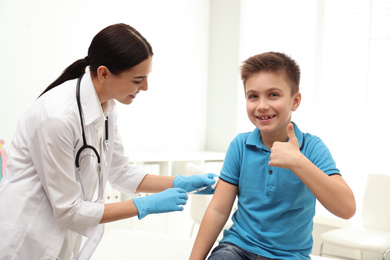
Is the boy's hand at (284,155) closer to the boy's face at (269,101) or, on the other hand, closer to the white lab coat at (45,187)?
the boy's face at (269,101)

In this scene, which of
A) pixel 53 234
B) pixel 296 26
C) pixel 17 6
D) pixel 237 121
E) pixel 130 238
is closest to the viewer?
pixel 53 234

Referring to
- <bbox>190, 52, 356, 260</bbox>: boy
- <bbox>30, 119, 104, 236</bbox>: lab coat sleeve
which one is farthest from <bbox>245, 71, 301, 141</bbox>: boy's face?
<bbox>30, 119, 104, 236</bbox>: lab coat sleeve

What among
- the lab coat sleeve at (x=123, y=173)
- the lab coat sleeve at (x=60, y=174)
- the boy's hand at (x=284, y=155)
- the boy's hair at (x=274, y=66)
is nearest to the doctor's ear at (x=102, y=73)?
the lab coat sleeve at (x=60, y=174)

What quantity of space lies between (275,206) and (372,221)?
5.48 feet

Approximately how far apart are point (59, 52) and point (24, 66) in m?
0.29

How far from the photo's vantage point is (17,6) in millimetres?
2551

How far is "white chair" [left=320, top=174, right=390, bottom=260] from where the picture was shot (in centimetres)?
241

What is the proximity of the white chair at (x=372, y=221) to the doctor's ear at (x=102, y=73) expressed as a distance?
1.69 metres

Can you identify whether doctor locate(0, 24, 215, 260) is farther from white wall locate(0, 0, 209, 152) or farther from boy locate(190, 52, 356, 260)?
white wall locate(0, 0, 209, 152)

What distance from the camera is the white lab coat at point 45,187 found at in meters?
1.27

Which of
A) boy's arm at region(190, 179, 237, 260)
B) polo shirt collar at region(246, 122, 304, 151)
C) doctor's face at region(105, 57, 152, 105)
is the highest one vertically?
doctor's face at region(105, 57, 152, 105)

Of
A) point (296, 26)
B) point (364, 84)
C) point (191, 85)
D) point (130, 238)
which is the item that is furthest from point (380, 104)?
point (130, 238)

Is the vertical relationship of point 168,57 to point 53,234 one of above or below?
above

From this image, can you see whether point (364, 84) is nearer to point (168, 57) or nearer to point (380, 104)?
point (380, 104)
